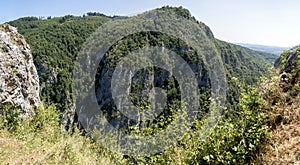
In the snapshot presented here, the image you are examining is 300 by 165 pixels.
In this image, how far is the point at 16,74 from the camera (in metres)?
7.88

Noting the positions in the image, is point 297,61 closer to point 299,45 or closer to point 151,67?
point 299,45

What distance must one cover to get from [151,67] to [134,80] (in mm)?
20252

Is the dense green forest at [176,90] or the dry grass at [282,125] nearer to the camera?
the dry grass at [282,125]

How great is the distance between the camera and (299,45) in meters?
4.92

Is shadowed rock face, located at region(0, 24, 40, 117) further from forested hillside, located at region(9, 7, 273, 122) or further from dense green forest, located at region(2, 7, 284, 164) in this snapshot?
forested hillside, located at region(9, 7, 273, 122)

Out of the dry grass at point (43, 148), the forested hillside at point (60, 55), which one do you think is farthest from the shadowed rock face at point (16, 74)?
the forested hillside at point (60, 55)

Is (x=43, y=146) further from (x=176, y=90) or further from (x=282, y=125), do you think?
(x=176, y=90)

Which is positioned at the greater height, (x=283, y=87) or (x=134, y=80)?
(x=283, y=87)

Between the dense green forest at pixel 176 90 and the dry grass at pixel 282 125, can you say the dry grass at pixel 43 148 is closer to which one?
the dense green forest at pixel 176 90

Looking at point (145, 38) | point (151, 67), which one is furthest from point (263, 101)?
point (145, 38)

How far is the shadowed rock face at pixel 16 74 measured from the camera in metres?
7.14

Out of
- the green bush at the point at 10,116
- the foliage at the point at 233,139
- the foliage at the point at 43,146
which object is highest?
the foliage at the point at 233,139

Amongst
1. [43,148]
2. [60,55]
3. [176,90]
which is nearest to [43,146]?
[43,148]

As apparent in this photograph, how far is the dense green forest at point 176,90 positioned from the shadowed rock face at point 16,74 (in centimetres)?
67
